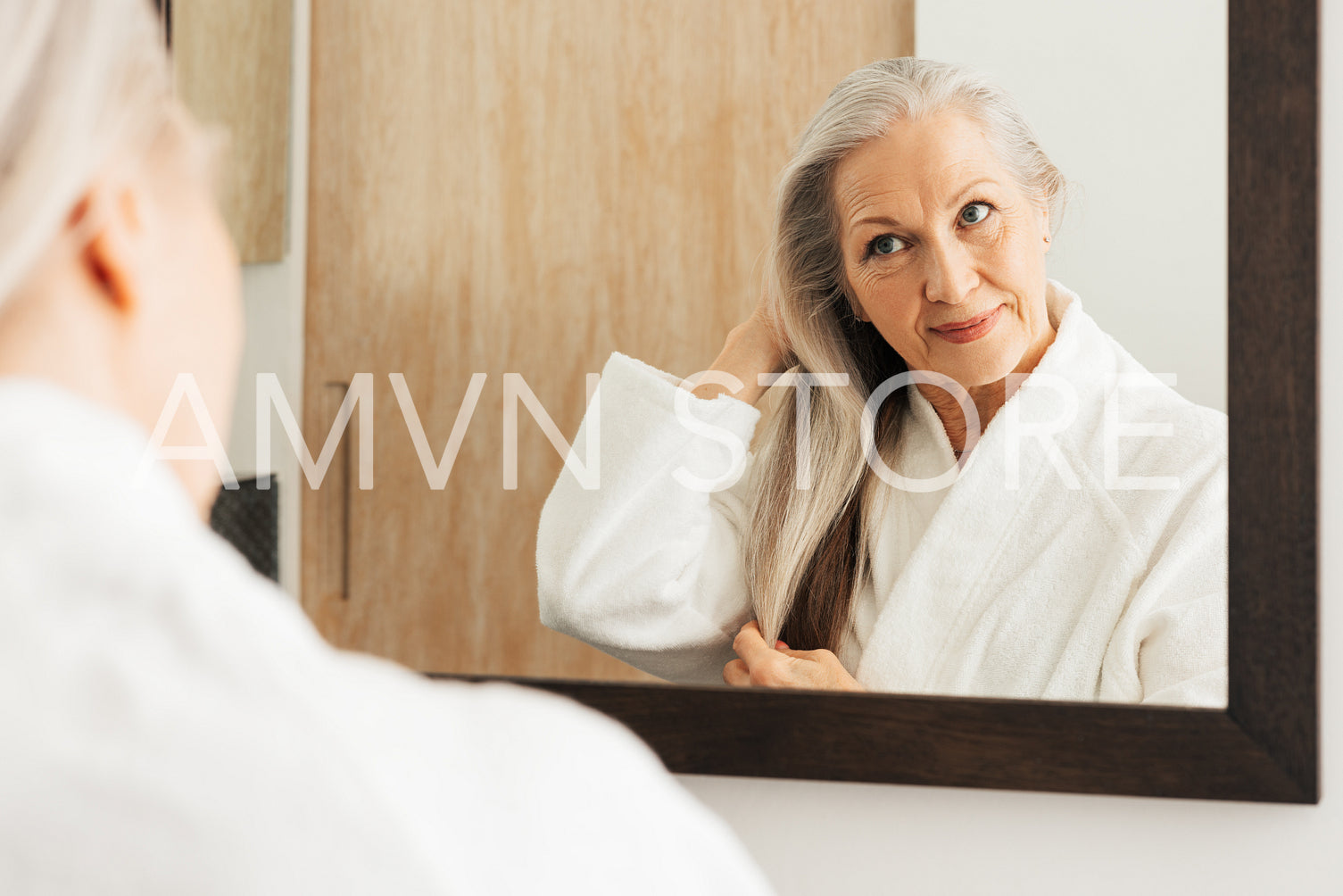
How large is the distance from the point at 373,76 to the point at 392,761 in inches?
24.7

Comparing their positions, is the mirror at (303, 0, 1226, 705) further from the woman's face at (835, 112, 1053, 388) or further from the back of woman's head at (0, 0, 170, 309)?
the back of woman's head at (0, 0, 170, 309)

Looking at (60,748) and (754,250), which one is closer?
(60,748)

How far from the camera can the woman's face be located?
0.66 m

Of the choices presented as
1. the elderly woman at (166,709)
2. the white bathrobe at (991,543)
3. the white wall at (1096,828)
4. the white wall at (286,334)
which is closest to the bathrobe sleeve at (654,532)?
the white bathrobe at (991,543)

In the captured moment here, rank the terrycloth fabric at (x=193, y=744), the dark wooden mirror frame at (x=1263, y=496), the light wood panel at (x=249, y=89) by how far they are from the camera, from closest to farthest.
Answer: the terrycloth fabric at (x=193, y=744)
the dark wooden mirror frame at (x=1263, y=496)
the light wood panel at (x=249, y=89)

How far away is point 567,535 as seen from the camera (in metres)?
0.72

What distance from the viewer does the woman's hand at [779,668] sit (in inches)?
26.9

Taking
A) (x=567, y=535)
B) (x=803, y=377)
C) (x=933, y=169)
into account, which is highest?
(x=933, y=169)

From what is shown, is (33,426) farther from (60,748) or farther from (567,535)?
(567,535)

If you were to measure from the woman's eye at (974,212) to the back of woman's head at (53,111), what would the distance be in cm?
51

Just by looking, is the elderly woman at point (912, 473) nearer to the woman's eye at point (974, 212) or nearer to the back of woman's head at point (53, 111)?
the woman's eye at point (974, 212)

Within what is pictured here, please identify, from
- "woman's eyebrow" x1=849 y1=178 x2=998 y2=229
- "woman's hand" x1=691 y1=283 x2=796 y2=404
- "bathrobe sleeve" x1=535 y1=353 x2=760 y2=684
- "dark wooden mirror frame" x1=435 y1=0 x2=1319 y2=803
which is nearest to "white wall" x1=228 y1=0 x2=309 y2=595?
"bathrobe sleeve" x1=535 y1=353 x2=760 y2=684

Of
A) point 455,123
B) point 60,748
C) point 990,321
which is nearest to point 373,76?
point 455,123

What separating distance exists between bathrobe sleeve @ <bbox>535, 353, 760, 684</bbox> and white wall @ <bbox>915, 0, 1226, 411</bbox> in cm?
26
